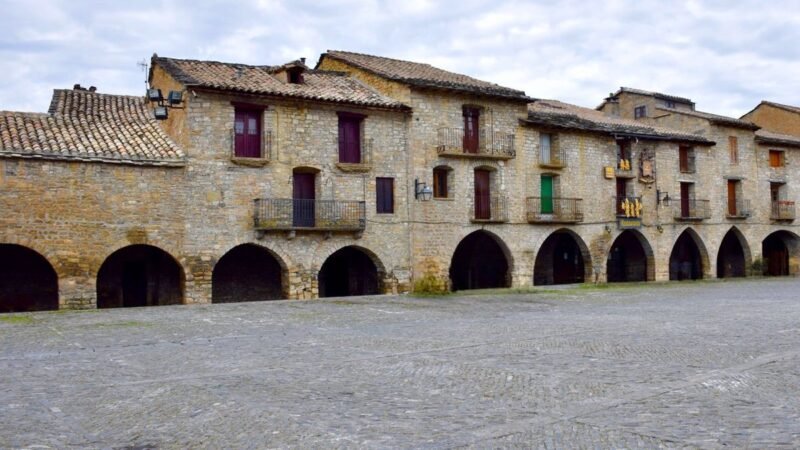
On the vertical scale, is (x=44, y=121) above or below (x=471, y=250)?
above

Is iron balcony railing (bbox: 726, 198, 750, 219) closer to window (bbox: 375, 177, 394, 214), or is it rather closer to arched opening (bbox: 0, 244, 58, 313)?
window (bbox: 375, 177, 394, 214)

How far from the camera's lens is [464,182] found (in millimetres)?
27953

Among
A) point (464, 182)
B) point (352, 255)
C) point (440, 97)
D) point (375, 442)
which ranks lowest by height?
point (375, 442)

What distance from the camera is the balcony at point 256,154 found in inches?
924

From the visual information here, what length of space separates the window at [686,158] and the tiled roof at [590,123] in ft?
1.83

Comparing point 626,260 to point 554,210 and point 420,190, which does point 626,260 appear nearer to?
point 554,210

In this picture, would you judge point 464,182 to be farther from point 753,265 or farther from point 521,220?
point 753,265

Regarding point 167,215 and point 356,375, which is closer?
point 356,375

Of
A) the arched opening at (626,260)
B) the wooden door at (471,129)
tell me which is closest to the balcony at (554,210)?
the wooden door at (471,129)

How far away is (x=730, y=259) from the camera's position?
133 ft

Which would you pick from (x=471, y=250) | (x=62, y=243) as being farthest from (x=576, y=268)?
(x=62, y=243)

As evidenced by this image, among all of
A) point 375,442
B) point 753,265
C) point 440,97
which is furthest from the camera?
point 753,265

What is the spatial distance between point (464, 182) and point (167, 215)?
36.5ft

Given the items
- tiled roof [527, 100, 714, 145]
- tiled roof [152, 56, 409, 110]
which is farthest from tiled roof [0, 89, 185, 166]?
tiled roof [527, 100, 714, 145]
